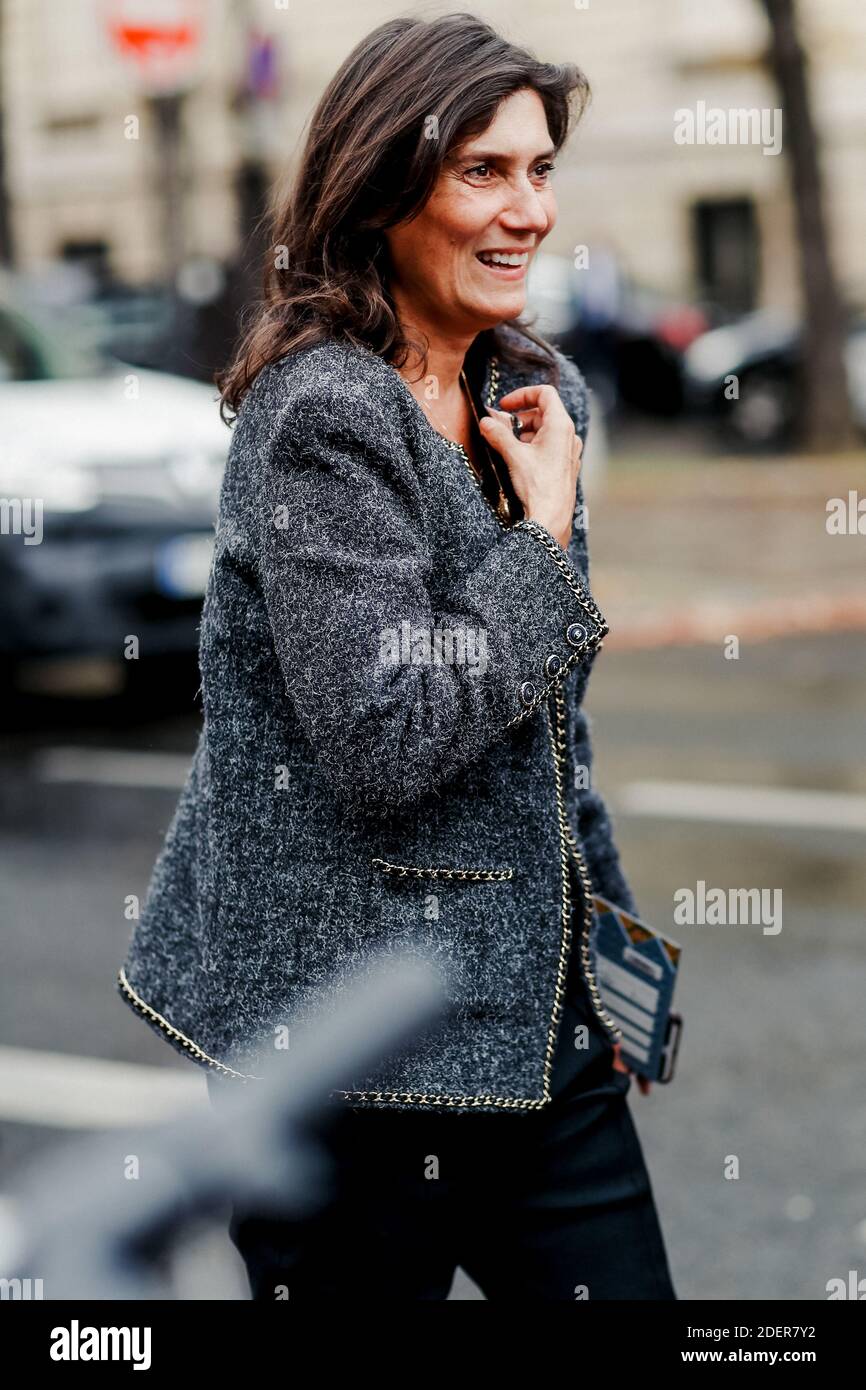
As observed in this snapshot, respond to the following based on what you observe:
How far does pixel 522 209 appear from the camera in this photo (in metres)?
2.02

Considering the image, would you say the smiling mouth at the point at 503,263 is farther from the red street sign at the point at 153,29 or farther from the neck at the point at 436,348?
the red street sign at the point at 153,29

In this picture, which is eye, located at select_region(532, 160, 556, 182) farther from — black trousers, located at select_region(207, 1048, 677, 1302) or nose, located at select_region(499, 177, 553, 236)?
black trousers, located at select_region(207, 1048, 677, 1302)

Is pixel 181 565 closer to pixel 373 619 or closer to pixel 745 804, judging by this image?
pixel 745 804

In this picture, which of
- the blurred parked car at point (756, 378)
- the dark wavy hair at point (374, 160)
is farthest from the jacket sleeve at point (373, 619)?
the blurred parked car at point (756, 378)

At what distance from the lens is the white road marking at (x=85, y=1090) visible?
4.13 metres

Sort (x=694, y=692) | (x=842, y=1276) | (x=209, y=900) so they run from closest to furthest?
(x=209, y=900) < (x=842, y=1276) < (x=694, y=692)

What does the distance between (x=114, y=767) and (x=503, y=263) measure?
18.8 ft

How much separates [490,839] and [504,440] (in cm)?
41

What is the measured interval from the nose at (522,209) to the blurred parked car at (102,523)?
586 centimetres

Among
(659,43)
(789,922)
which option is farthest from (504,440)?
(659,43)

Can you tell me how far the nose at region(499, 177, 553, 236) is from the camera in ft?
6.62

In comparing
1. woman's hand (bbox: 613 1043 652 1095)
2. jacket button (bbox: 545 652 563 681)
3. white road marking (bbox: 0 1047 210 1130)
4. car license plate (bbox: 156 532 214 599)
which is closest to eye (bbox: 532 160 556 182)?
jacket button (bbox: 545 652 563 681)

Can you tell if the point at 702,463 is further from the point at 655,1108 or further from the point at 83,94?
the point at 83,94

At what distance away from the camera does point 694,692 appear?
28.5ft
